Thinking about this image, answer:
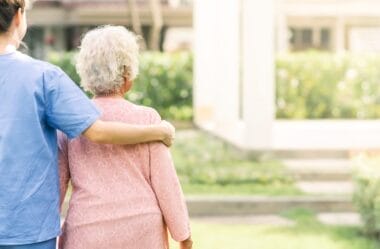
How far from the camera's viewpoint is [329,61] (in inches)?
787

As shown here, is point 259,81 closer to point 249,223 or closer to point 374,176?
point 249,223

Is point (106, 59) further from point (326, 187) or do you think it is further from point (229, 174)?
point (326, 187)

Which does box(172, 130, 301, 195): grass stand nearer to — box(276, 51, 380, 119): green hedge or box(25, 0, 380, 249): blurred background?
box(25, 0, 380, 249): blurred background

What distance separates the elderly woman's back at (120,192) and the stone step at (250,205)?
5.82 meters

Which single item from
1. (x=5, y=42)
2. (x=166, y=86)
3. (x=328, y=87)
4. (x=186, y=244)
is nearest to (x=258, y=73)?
(x=328, y=87)

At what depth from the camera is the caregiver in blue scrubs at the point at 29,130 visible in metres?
3.71

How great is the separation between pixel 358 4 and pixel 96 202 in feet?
96.5

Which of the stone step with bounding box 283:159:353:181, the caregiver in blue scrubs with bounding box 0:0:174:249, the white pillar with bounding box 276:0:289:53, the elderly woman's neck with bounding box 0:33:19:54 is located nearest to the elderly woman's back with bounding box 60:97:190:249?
the caregiver in blue scrubs with bounding box 0:0:174:249

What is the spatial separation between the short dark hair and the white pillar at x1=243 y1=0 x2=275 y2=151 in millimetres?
9328

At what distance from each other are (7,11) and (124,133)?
0.61 m

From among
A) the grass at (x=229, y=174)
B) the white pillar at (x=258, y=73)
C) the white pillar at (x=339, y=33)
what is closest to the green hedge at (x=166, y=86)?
the grass at (x=229, y=174)

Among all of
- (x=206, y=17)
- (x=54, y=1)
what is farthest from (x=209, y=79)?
(x=54, y=1)

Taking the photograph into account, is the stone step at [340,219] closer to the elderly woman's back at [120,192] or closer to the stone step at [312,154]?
the stone step at [312,154]

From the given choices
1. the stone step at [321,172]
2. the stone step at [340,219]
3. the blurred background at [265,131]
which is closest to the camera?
the blurred background at [265,131]
